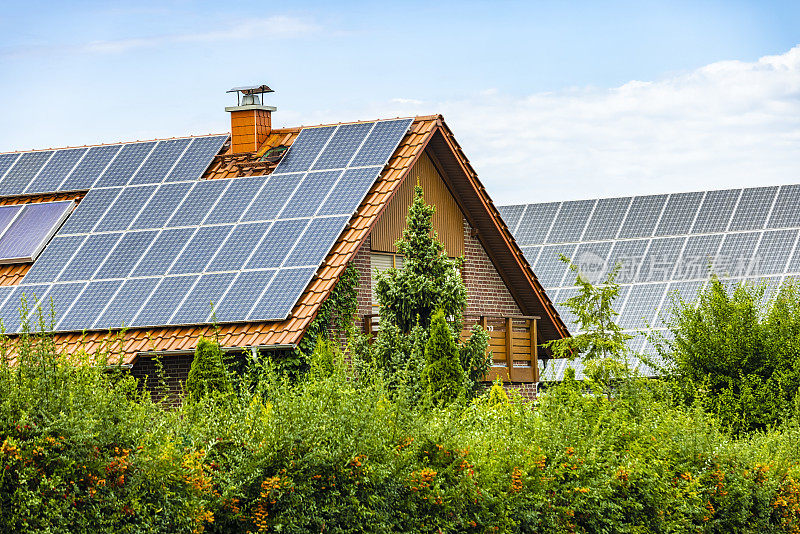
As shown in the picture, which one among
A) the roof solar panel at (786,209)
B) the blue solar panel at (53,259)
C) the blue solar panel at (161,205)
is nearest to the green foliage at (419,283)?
the blue solar panel at (161,205)

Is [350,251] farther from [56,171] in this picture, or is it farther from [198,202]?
[56,171]

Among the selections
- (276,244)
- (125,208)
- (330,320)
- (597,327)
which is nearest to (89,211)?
(125,208)

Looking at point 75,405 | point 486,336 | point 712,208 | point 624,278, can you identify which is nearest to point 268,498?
point 75,405

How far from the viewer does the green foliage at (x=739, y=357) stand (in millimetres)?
23328

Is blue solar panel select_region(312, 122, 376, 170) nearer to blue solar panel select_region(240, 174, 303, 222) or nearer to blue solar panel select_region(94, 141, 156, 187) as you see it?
blue solar panel select_region(240, 174, 303, 222)

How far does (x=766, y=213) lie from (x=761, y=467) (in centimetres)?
2356

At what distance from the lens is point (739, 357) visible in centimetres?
2389

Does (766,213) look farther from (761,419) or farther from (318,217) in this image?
(318,217)

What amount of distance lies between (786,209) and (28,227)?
24.8 meters

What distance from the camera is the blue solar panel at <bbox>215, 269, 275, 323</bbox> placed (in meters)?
19.8

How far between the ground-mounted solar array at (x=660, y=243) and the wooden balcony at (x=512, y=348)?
331 inches

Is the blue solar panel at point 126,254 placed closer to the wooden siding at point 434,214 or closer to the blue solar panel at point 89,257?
the blue solar panel at point 89,257

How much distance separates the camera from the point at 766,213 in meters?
38.4

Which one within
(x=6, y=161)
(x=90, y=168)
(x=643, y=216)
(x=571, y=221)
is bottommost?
(x=90, y=168)
